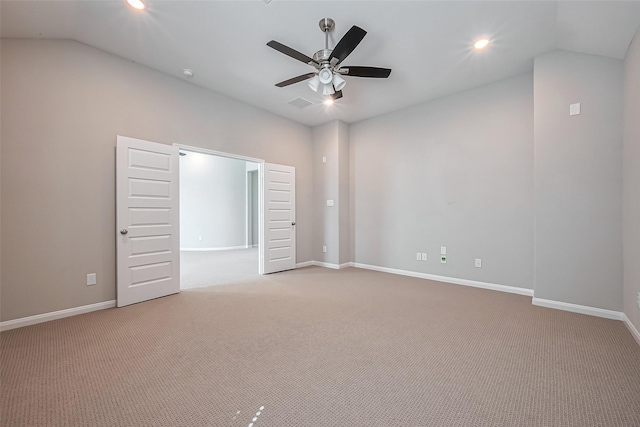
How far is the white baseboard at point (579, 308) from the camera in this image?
2854mm

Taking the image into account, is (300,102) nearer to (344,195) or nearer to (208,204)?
(344,195)

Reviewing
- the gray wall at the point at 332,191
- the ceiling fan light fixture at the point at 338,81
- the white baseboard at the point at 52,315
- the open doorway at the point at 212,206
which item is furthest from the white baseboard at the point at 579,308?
the open doorway at the point at 212,206

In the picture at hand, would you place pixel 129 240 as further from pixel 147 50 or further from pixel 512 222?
pixel 512 222

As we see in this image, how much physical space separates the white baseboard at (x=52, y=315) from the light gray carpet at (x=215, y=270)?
1.07 meters

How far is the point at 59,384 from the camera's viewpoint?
1.79 metres

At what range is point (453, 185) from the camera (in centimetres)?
442

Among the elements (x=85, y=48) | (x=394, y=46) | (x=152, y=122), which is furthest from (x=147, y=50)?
(x=394, y=46)

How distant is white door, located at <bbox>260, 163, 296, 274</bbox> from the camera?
200 inches

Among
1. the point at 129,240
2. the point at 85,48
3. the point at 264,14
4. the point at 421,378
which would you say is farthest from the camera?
the point at 129,240

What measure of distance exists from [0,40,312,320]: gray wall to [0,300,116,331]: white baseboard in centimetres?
5

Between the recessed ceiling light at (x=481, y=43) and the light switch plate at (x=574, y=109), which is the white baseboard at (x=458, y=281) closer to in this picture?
the light switch plate at (x=574, y=109)

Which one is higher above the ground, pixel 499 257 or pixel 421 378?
pixel 499 257

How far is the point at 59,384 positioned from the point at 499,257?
492 centimetres

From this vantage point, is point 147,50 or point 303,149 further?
point 303,149
